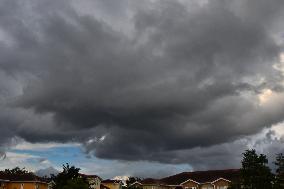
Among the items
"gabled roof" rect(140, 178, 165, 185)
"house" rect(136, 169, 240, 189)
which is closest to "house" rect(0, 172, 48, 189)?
"gabled roof" rect(140, 178, 165, 185)

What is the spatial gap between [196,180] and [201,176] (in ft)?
9.86

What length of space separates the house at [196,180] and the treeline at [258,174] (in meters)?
38.4

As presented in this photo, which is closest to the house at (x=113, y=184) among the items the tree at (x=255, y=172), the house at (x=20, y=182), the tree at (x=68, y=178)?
the house at (x=20, y=182)

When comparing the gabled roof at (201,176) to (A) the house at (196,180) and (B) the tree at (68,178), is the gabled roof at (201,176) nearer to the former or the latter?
(A) the house at (196,180)

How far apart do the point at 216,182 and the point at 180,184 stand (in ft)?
37.8

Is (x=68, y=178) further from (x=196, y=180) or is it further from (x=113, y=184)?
(x=113, y=184)

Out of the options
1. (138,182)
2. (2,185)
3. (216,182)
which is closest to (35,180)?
(2,185)

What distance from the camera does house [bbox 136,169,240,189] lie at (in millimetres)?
124250

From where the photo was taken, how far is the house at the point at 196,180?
408 feet

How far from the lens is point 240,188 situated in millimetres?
82812

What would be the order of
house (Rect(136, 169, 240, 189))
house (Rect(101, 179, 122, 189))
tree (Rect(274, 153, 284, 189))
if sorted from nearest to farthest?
tree (Rect(274, 153, 284, 189)), house (Rect(136, 169, 240, 189)), house (Rect(101, 179, 122, 189))

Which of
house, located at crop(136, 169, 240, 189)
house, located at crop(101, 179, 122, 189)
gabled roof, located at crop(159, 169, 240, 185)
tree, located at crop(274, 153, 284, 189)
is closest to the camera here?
tree, located at crop(274, 153, 284, 189)

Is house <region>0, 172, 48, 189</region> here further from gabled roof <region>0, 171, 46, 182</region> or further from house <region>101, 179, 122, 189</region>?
house <region>101, 179, 122, 189</region>

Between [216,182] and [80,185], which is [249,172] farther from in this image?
[216,182]
